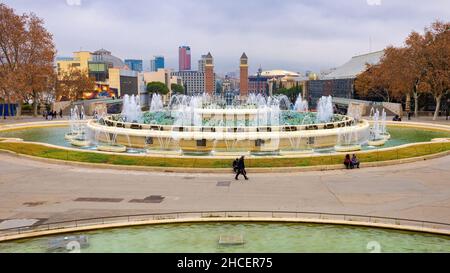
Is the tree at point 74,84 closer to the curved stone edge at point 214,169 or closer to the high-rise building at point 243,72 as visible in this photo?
the curved stone edge at point 214,169

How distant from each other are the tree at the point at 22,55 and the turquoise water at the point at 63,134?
1027 centimetres

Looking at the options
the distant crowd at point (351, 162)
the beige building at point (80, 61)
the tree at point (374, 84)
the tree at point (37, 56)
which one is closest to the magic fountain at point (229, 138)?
the distant crowd at point (351, 162)

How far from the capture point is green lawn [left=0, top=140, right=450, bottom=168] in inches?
895

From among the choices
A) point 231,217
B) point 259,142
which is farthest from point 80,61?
point 231,217

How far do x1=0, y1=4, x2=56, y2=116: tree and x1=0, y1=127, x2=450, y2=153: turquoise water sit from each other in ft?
33.7

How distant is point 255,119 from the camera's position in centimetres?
4644

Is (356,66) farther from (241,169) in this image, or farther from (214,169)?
(241,169)

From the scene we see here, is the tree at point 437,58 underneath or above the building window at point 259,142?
above

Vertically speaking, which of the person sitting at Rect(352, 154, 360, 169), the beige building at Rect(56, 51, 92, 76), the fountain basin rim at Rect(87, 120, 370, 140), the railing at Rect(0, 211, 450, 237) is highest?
the beige building at Rect(56, 51, 92, 76)

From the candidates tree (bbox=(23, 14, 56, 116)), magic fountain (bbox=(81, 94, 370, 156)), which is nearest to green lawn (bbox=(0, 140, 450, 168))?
magic fountain (bbox=(81, 94, 370, 156))

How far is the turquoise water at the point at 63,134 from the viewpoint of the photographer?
35500 mm

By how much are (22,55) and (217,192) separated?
154 ft

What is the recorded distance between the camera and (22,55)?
5556cm

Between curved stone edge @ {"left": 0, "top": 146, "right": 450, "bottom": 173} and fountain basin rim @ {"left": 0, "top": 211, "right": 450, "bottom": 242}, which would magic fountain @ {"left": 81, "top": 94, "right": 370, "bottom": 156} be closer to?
curved stone edge @ {"left": 0, "top": 146, "right": 450, "bottom": 173}
